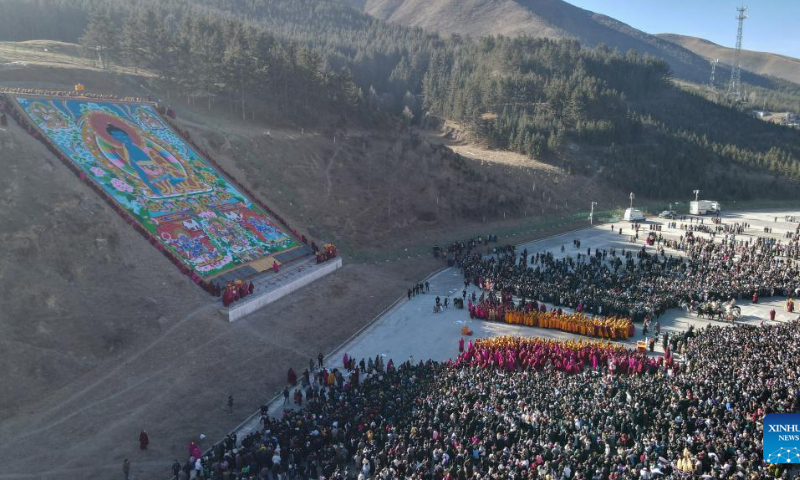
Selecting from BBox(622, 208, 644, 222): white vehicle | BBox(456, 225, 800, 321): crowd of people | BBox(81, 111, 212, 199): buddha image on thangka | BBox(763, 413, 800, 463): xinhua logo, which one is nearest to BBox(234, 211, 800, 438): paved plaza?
BBox(456, 225, 800, 321): crowd of people

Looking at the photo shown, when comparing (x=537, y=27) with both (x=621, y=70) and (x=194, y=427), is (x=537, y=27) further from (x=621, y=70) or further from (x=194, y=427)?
(x=194, y=427)

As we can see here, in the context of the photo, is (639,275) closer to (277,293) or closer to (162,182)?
(277,293)

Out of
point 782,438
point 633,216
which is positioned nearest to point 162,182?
point 782,438

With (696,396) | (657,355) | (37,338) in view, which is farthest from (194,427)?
(657,355)

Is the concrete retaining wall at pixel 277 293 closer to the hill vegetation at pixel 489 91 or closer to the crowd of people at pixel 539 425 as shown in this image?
the crowd of people at pixel 539 425

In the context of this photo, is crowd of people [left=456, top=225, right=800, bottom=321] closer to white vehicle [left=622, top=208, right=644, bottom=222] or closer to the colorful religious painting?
white vehicle [left=622, top=208, right=644, bottom=222]

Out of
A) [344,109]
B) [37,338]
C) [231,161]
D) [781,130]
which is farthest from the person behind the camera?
[781,130]

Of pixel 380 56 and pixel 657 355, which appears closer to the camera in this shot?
pixel 657 355
